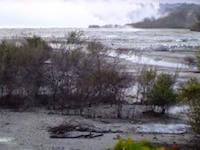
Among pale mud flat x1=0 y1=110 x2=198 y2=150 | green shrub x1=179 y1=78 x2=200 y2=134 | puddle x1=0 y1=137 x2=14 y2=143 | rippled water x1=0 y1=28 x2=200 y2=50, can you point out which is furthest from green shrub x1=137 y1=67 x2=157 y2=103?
rippled water x1=0 y1=28 x2=200 y2=50

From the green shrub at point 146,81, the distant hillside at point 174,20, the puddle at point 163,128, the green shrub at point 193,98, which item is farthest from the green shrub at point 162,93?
the distant hillside at point 174,20

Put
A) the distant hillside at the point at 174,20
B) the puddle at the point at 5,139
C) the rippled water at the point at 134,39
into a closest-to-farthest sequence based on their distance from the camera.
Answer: the puddle at the point at 5,139, the rippled water at the point at 134,39, the distant hillside at the point at 174,20

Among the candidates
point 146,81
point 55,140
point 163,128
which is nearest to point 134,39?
point 146,81

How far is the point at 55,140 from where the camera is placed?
10.1 metres

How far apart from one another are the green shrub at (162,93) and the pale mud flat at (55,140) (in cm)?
102

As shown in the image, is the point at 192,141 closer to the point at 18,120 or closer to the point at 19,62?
the point at 18,120

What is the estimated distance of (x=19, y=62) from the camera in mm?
14688

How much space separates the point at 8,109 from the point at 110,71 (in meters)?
4.52

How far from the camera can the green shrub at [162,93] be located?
14.2m

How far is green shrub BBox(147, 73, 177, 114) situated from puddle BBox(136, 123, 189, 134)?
175 centimetres

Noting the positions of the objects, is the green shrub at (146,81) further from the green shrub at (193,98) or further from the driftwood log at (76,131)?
the green shrub at (193,98)

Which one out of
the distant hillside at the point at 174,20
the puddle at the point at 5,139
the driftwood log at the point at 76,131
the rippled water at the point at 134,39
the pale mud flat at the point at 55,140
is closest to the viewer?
the pale mud flat at the point at 55,140

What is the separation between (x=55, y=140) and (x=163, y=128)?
3.95 meters

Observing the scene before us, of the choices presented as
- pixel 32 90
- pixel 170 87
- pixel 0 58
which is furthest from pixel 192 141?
pixel 0 58
